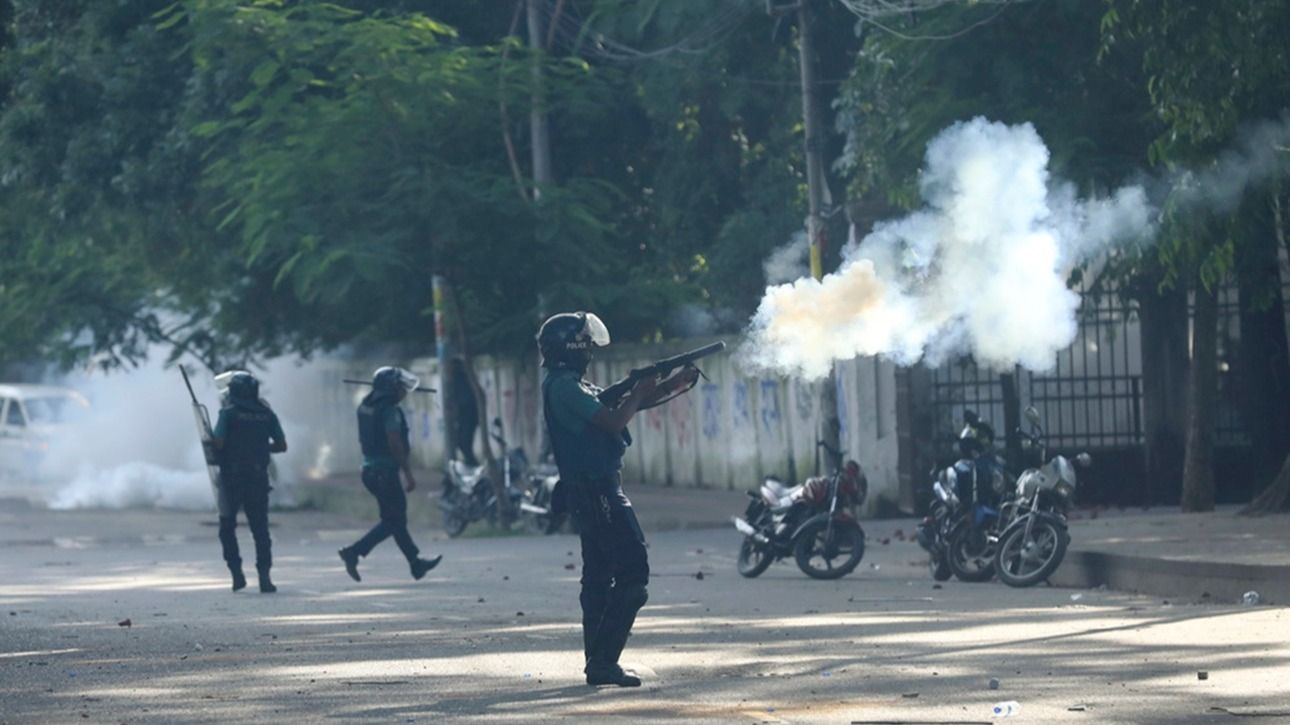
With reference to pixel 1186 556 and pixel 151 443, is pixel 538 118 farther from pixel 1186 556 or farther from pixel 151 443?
pixel 151 443

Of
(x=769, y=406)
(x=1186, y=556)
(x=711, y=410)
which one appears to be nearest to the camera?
(x=1186, y=556)

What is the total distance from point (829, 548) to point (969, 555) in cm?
109

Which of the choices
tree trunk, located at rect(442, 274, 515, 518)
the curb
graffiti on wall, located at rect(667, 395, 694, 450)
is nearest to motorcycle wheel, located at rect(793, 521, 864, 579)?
the curb

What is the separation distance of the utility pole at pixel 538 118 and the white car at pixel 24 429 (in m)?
17.1

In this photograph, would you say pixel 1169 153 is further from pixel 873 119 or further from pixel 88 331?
pixel 88 331

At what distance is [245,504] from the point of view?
16.0 m

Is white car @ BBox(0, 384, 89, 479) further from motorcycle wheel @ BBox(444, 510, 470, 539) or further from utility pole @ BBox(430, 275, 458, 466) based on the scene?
motorcycle wheel @ BBox(444, 510, 470, 539)

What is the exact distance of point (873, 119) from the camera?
20.9 meters

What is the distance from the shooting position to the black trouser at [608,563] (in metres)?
9.45

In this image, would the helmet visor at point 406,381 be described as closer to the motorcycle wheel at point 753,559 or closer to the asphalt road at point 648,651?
the asphalt road at point 648,651

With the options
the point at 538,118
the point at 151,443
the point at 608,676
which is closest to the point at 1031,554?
the point at 608,676

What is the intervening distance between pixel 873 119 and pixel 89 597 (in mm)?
9099

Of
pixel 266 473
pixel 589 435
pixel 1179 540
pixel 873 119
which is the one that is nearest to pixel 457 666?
pixel 589 435

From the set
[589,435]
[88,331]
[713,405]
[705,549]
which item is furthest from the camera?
[88,331]
